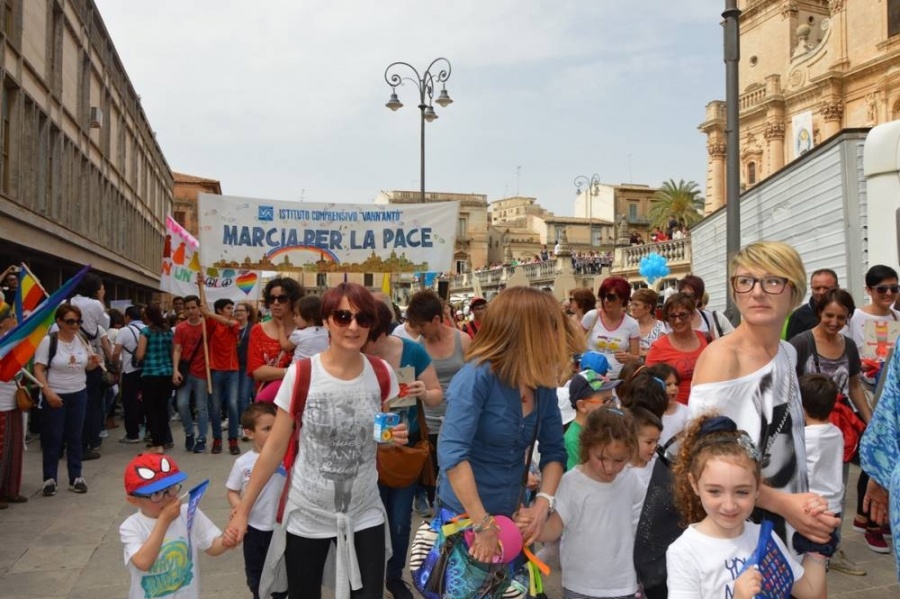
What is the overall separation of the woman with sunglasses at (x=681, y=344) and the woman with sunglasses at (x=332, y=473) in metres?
2.93

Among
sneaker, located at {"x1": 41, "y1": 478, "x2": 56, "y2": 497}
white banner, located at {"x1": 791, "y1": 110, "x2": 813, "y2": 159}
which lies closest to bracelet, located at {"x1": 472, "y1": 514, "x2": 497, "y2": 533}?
sneaker, located at {"x1": 41, "y1": 478, "x2": 56, "y2": 497}

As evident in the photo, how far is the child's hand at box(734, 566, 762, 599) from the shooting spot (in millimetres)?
2467

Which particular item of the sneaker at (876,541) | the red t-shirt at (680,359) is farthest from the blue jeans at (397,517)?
the sneaker at (876,541)

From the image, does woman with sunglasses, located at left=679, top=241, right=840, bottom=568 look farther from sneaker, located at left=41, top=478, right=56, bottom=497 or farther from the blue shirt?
sneaker, located at left=41, top=478, right=56, bottom=497

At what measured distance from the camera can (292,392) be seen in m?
3.54

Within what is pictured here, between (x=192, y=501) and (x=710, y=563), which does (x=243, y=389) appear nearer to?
(x=192, y=501)

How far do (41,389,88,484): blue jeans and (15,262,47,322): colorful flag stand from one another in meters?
0.96

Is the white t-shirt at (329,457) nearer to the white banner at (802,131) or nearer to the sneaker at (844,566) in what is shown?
the sneaker at (844,566)

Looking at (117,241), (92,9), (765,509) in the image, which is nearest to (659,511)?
(765,509)

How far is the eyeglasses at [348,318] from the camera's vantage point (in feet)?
11.6

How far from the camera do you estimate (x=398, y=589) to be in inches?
191

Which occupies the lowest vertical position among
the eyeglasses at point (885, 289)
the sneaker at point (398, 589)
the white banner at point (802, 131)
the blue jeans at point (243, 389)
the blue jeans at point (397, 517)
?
the sneaker at point (398, 589)

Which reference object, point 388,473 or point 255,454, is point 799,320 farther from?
point 255,454

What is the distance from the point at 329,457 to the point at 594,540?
125cm
